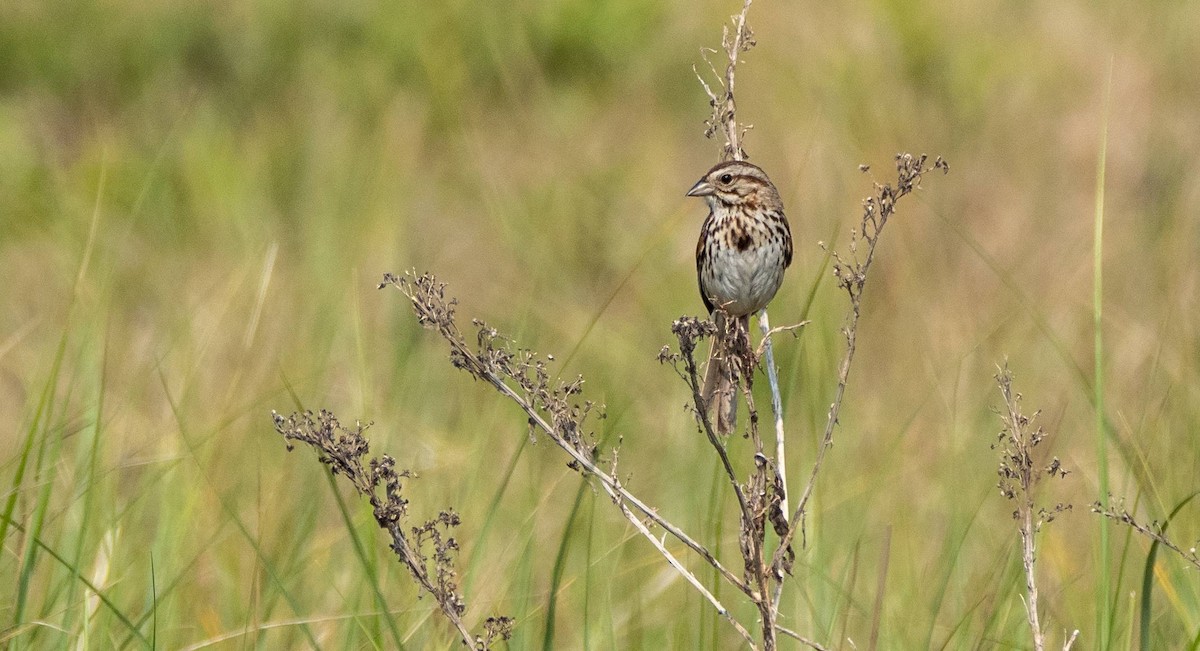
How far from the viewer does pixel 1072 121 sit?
7.88m

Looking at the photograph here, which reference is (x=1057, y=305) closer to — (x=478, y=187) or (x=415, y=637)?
(x=478, y=187)

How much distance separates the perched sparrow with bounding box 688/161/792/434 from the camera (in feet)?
13.1

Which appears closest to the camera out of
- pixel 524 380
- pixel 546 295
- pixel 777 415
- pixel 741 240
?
pixel 524 380

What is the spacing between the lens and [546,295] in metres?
6.24

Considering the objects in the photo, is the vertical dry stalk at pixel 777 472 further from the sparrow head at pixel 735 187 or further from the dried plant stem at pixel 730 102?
the sparrow head at pixel 735 187

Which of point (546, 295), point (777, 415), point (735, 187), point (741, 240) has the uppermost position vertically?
point (546, 295)

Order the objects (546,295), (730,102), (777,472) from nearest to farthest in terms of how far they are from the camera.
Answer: (777,472), (730,102), (546,295)

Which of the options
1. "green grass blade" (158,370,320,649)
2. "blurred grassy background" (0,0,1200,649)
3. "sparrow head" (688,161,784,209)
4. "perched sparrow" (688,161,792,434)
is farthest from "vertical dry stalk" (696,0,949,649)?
"sparrow head" (688,161,784,209)

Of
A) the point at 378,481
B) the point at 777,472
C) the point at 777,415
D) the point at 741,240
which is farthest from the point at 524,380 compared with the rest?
the point at 741,240

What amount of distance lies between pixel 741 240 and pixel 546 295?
2.17m

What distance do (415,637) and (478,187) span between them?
415cm

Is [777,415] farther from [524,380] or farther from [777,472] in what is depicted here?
[524,380]

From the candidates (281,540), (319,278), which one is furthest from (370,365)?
(281,540)

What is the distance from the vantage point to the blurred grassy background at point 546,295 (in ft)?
12.0
